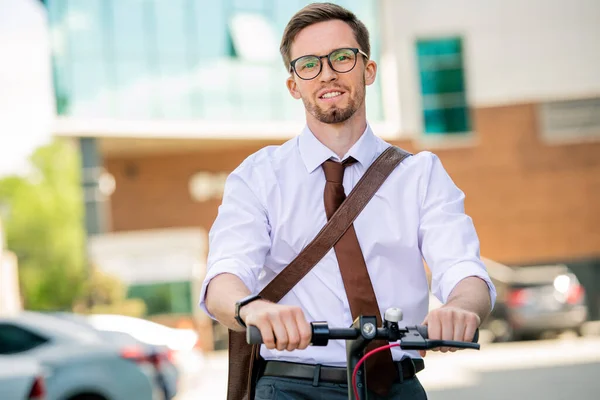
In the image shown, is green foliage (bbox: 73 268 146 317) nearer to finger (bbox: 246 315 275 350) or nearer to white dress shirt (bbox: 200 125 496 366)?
white dress shirt (bbox: 200 125 496 366)

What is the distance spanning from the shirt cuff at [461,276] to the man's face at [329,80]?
1.92 feet

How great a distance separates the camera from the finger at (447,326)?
7.75ft

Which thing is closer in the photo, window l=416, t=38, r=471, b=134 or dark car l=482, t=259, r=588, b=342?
dark car l=482, t=259, r=588, b=342

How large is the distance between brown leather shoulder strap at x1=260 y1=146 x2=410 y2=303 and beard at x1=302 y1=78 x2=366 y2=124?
0.60 feet

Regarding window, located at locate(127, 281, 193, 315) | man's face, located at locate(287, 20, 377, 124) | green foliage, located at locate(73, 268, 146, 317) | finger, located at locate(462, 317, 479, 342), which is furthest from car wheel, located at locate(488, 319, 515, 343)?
finger, located at locate(462, 317, 479, 342)

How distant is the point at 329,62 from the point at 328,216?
1.49 ft

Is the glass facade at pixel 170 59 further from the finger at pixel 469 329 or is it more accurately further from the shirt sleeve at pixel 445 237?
the finger at pixel 469 329

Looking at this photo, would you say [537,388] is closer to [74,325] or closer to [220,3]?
[74,325]

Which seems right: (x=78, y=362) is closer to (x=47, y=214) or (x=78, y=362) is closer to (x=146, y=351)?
(x=146, y=351)

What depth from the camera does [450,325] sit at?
2.37 meters

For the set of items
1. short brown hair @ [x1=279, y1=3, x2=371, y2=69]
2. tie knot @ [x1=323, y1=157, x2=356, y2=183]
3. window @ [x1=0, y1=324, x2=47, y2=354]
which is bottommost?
window @ [x1=0, y1=324, x2=47, y2=354]

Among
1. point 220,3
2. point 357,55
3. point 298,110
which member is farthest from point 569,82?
point 357,55

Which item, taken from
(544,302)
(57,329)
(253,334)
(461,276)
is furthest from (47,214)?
(253,334)

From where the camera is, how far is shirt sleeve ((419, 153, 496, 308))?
2.87 meters
